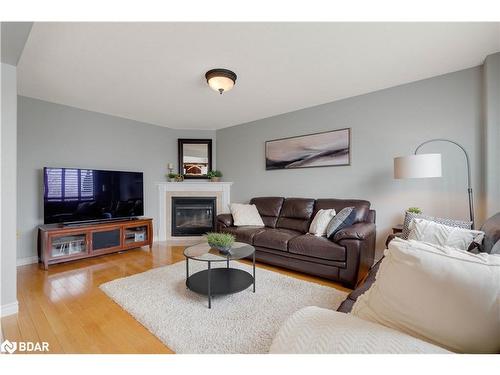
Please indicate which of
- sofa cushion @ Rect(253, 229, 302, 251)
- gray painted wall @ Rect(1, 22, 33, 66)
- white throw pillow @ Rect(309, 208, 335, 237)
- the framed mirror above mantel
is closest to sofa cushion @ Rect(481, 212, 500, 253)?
white throw pillow @ Rect(309, 208, 335, 237)

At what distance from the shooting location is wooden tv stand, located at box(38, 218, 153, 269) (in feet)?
9.70

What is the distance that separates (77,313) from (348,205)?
10.4 ft

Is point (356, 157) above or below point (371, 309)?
above

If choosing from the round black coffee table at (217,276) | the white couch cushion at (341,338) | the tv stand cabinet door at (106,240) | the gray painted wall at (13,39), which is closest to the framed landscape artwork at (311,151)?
the round black coffee table at (217,276)

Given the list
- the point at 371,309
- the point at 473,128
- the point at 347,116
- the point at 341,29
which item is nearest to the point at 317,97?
the point at 347,116

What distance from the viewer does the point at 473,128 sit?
2492mm

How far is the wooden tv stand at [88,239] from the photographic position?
116 inches

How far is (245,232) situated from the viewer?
3262 millimetres

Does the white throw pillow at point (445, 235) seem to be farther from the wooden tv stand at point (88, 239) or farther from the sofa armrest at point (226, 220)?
the wooden tv stand at point (88, 239)

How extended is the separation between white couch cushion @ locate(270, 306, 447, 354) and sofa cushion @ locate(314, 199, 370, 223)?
7.58 ft

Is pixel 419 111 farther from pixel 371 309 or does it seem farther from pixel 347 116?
pixel 371 309

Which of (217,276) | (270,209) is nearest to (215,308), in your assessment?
(217,276)

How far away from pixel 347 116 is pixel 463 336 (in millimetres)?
3188

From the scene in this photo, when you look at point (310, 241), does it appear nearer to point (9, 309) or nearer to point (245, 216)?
point (245, 216)
